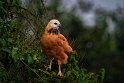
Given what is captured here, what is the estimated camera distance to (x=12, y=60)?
724 cm

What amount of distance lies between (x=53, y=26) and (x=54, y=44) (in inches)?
9.2

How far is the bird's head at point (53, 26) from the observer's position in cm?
792

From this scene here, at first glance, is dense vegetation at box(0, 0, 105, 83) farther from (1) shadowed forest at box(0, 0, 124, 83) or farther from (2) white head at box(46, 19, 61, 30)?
(2) white head at box(46, 19, 61, 30)

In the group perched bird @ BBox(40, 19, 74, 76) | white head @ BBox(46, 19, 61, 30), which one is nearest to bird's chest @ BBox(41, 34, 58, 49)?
perched bird @ BBox(40, 19, 74, 76)

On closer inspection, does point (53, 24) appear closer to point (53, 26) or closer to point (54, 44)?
point (53, 26)

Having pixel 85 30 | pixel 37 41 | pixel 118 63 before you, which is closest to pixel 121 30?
pixel 85 30

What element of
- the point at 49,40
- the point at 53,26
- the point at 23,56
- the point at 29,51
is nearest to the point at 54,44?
the point at 49,40

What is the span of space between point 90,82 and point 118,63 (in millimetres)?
30241

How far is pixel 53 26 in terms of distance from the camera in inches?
312

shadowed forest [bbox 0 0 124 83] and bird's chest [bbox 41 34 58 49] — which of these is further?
bird's chest [bbox 41 34 58 49]

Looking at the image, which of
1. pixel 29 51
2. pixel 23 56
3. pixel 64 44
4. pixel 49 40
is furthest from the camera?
pixel 64 44

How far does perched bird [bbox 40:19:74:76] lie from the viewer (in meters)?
7.92

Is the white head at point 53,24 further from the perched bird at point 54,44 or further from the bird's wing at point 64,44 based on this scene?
the bird's wing at point 64,44

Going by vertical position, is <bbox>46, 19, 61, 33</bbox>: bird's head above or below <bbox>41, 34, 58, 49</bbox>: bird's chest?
above
